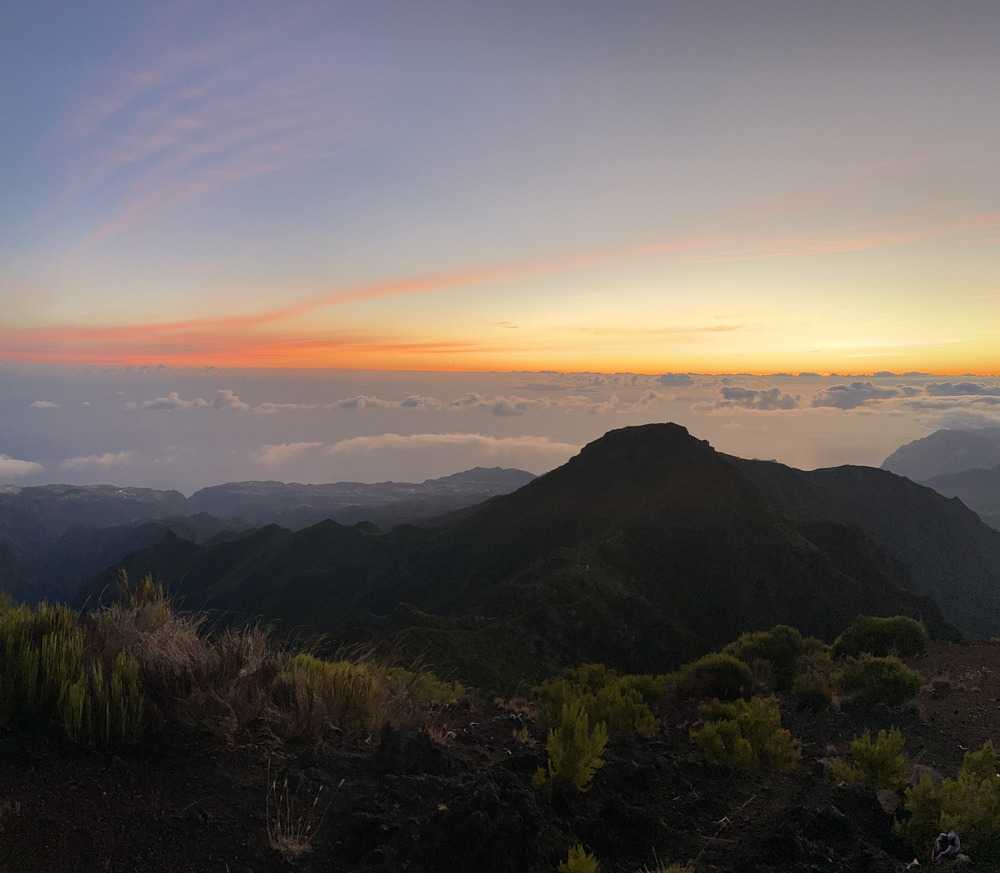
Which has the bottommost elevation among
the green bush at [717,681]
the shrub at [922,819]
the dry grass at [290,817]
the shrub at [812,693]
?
the green bush at [717,681]

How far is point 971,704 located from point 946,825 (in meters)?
6.82

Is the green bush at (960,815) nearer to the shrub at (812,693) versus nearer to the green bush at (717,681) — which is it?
the shrub at (812,693)

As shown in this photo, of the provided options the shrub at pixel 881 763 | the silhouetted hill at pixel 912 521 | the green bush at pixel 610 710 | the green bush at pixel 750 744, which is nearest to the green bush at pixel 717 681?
the green bush at pixel 610 710

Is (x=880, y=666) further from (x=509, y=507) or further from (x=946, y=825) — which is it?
(x=509, y=507)

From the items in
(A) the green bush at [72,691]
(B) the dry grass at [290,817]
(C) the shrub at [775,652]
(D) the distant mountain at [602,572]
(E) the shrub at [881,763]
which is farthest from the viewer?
(D) the distant mountain at [602,572]

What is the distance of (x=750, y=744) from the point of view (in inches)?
252

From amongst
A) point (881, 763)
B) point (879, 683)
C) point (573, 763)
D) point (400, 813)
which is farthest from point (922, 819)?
point (879, 683)

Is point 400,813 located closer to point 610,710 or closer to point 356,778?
point 356,778

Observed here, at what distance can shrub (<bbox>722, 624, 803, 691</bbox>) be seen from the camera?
1191cm

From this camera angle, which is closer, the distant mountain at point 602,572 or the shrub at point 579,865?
the shrub at point 579,865

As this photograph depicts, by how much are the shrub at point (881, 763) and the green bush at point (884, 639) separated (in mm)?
8960

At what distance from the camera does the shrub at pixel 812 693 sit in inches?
384

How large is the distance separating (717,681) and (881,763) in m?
5.32

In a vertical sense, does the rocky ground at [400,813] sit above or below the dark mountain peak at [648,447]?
above
